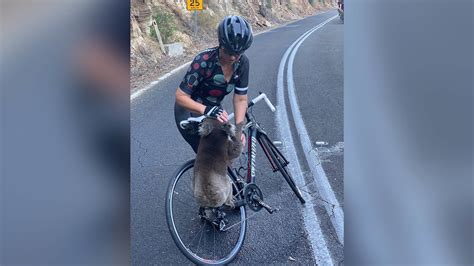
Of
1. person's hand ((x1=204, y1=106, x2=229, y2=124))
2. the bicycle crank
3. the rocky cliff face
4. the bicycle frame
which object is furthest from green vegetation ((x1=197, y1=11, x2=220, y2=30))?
the bicycle crank

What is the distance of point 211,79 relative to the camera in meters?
1.44

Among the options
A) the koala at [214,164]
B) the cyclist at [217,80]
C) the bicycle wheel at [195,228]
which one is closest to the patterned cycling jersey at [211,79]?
the cyclist at [217,80]

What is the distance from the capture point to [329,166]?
53.3 inches

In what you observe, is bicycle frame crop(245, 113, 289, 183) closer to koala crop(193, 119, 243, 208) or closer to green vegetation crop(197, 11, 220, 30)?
koala crop(193, 119, 243, 208)

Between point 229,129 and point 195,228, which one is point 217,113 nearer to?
point 229,129

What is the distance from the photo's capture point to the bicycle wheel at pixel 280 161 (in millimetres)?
1458

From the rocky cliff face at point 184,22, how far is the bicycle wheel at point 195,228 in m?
0.34

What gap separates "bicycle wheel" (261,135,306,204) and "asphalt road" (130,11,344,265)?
23 mm
